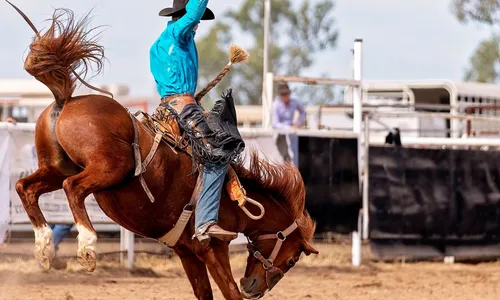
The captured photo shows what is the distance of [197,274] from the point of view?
7.11m

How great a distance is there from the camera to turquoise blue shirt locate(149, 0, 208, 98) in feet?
21.6

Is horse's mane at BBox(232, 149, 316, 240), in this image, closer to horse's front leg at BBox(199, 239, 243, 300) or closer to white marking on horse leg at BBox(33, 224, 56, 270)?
horse's front leg at BBox(199, 239, 243, 300)

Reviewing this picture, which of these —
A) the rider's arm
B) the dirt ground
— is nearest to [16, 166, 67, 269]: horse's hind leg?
the rider's arm

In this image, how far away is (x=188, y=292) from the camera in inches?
364

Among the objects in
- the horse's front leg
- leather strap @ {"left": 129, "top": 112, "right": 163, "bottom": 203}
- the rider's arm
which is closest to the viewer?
leather strap @ {"left": 129, "top": 112, "right": 163, "bottom": 203}

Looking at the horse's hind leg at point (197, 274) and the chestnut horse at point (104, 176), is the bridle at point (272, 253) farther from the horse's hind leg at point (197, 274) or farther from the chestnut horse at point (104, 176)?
the horse's hind leg at point (197, 274)

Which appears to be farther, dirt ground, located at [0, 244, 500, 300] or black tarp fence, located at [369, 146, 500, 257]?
black tarp fence, located at [369, 146, 500, 257]

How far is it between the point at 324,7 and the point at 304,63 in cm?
312

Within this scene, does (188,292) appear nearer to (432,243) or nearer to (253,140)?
(253,140)

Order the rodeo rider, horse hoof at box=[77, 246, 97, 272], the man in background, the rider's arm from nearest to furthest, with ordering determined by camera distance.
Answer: horse hoof at box=[77, 246, 97, 272] → the rider's arm → the rodeo rider → the man in background

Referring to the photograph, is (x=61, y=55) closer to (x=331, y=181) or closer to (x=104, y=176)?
(x=104, y=176)

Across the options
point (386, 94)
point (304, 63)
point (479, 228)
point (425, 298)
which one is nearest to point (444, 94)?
point (386, 94)

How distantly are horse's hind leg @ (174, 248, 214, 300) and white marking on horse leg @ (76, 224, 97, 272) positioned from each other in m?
1.38

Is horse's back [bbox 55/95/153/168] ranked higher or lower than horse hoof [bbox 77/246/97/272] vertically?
higher
